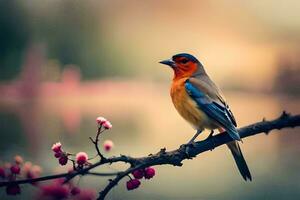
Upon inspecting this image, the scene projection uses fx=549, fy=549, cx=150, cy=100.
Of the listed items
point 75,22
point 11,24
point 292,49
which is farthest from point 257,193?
point 11,24

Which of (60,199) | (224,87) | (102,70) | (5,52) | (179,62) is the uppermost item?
(5,52)

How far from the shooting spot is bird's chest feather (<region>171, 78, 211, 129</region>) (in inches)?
34.8

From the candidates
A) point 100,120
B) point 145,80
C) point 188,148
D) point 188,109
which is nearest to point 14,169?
point 100,120

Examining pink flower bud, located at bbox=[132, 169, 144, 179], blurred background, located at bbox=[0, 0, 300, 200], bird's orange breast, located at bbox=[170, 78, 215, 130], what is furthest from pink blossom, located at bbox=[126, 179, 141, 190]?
blurred background, located at bbox=[0, 0, 300, 200]

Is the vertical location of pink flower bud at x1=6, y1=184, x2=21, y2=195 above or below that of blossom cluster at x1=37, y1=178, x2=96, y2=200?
above

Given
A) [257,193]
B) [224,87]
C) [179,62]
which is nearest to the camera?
[179,62]

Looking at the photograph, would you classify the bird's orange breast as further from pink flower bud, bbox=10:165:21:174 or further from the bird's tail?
pink flower bud, bbox=10:165:21:174

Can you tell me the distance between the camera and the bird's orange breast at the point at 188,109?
0.88m

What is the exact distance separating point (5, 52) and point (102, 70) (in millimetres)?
251

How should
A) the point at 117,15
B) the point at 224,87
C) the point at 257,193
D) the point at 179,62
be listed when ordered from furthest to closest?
the point at 117,15
the point at 224,87
the point at 257,193
the point at 179,62

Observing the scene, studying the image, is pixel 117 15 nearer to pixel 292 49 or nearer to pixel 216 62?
pixel 216 62

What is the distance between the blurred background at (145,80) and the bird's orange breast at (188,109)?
356 mm

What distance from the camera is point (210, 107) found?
87cm

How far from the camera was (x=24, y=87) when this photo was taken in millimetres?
1380
